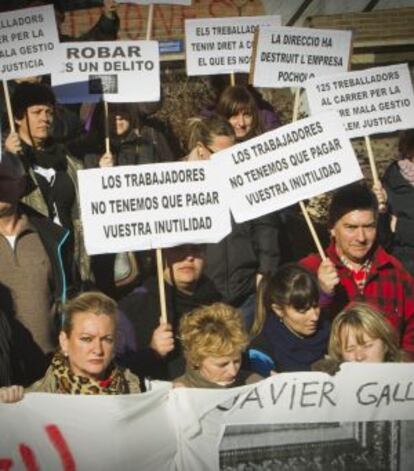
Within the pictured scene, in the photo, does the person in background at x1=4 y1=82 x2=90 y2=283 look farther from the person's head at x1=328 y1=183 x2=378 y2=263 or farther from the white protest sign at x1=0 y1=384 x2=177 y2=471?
the person's head at x1=328 y1=183 x2=378 y2=263

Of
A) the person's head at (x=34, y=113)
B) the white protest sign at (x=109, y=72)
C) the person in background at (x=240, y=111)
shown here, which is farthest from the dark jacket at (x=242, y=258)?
the person's head at (x=34, y=113)

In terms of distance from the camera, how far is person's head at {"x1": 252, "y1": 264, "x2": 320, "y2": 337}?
6.05 meters

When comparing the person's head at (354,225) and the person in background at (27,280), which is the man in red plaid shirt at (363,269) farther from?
the person in background at (27,280)

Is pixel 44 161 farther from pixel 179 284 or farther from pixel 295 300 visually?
pixel 295 300

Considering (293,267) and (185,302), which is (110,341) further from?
(293,267)

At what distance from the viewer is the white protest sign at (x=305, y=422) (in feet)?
18.6

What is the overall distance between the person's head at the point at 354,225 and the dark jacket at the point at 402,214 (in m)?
0.49

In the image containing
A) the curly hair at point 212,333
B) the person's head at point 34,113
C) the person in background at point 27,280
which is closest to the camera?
the curly hair at point 212,333

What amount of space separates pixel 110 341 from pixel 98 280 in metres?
0.96

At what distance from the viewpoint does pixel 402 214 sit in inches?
276

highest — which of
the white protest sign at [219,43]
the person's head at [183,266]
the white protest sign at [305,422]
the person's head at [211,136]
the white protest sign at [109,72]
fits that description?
the white protest sign at [219,43]

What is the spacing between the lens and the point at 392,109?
686 centimetres

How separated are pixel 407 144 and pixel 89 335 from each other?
254cm

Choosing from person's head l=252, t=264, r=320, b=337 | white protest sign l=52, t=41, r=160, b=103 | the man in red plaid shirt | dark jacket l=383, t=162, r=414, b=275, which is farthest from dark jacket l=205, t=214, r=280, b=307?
white protest sign l=52, t=41, r=160, b=103
